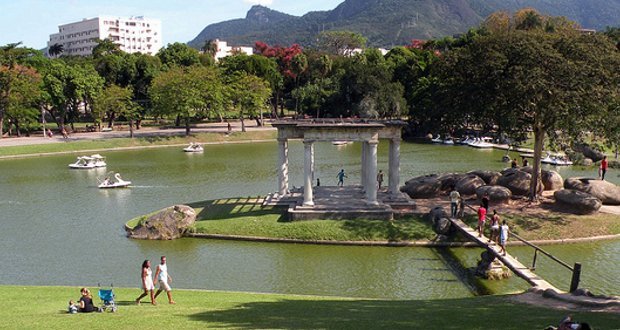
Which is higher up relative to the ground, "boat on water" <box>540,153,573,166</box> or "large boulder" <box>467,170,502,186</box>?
"large boulder" <box>467,170,502,186</box>

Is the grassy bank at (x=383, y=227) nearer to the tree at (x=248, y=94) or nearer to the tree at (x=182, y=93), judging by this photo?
the tree at (x=182, y=93)

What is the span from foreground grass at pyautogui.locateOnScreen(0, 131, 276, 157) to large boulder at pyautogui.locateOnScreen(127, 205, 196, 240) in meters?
51.5

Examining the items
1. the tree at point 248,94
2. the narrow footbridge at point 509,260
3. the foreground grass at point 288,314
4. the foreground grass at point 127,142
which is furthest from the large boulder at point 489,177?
the tree at point 248,94

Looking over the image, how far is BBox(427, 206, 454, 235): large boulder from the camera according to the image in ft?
106

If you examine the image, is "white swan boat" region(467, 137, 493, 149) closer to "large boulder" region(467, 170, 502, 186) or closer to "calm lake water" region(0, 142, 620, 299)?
"calm lake water" region(0, 142, 620, 299)

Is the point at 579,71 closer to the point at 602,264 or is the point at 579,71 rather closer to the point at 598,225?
the point at 598,225

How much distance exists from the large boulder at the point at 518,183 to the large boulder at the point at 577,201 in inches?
99.8

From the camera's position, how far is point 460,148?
82.2 m

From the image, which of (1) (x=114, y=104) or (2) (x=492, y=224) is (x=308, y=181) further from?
(1) (x=114, y=104)

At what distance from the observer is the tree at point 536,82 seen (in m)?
34.1

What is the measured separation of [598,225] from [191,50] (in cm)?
11363

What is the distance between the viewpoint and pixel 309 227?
109 feet

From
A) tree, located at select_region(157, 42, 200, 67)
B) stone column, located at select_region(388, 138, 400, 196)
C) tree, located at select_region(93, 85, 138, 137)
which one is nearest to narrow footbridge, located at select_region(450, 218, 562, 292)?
stone column, located at select_region(388, 138, 400, 196)

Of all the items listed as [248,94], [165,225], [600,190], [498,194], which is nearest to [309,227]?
[165,225]
